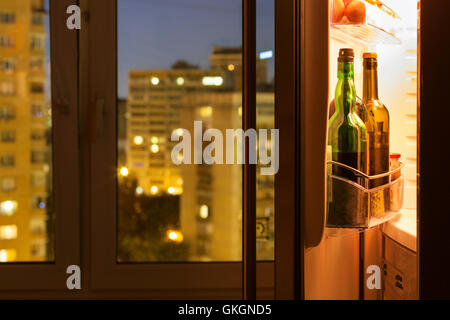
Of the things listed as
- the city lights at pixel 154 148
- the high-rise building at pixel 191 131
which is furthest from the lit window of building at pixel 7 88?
the city lights at pixel 154 148

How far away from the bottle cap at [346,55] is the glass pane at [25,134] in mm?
1006

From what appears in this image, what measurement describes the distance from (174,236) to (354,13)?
102 centimetres

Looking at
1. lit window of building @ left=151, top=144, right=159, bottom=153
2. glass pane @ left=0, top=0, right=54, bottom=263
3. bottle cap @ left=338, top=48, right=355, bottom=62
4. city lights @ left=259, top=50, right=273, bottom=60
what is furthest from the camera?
lit window of building @ left=151, top=144, right=159, bottom=153

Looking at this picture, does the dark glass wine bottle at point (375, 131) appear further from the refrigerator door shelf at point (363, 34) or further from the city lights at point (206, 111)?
the city lights at point (206, 111)

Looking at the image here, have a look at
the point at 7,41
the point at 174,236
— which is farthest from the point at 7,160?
the point at 174,236

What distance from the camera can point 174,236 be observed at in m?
1.56

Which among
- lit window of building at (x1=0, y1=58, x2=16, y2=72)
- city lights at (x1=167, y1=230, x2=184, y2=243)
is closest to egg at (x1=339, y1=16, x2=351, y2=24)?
city lights at (x1=167, y1=230, x2=184, y2=243)

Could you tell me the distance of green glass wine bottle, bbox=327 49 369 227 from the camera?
33.1 inches

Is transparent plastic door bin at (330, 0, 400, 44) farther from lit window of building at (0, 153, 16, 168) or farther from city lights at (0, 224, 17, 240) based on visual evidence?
city lights at (0, 224, 17, 240)

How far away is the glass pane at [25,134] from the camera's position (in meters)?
1.44

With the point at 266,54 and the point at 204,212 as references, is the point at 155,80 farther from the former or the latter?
the point at 266,54

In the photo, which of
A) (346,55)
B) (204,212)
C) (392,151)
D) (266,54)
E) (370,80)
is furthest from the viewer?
(204,212)

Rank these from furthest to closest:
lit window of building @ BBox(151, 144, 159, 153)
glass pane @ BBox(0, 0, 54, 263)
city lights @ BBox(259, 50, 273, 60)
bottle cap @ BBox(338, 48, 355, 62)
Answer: lit window of building @ BBox(151, 144, 159, 153) < glass pane @ BBox(0, 0, 54, 263) < bottle cap @ BBox(338, 48, 355, 62) < city lights @ BBox(259, 50, 273, 60)
